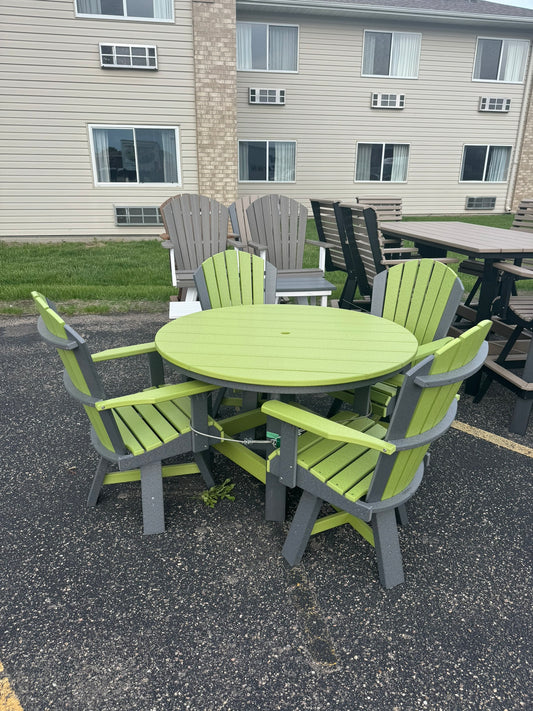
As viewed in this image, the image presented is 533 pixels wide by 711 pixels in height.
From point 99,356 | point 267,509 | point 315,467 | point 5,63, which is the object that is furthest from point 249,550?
point 5,63

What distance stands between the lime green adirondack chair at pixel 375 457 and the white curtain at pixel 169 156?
1036 cm

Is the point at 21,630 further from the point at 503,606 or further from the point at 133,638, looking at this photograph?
the point at 503,606

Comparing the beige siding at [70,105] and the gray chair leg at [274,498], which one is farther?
the beige siding at [70,105]

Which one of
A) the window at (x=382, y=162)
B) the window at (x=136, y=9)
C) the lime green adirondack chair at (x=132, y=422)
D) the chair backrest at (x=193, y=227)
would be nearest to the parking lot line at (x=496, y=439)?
the lime green adirondack chair at (x=132, y=422)

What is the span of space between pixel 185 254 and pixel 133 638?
4.53 meters

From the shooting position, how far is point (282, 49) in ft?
44.7

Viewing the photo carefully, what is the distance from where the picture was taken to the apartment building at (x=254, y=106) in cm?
1045

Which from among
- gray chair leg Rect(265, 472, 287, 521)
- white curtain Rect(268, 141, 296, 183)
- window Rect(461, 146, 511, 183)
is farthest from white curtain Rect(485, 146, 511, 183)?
gray chair leg Rect(265, 472, 287, 521)

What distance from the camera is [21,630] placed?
1.91 meters

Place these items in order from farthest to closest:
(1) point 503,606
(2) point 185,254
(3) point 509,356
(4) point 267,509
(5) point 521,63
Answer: (5) point 521,63, (2) point 185,254, (3) point 509,356, (4) point 267,509, (1) point 503,606

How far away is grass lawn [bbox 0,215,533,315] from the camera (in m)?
6.56

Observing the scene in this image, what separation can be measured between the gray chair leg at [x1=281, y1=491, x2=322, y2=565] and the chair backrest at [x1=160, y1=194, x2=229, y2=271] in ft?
13.4

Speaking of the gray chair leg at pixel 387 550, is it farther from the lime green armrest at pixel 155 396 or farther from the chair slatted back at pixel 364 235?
the chair slatted back at pixel 364 235

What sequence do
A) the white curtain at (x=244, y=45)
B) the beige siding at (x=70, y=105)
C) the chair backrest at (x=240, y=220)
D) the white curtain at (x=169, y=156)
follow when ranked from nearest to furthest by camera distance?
the chair backrest at (x=240, y=220)
the beige siding at (x=70, y=105)
the white curtain at (x=169, y=156)
the white curtain at (x=244, y=45)
